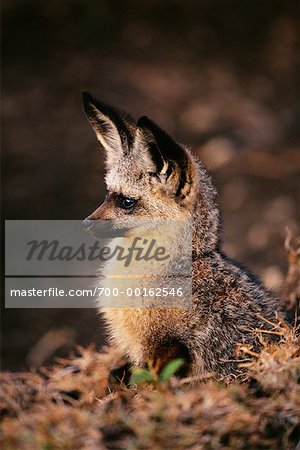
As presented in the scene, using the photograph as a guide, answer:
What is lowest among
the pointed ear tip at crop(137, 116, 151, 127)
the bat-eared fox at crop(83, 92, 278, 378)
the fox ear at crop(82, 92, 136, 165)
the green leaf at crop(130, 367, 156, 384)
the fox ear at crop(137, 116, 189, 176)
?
the green leaf at crop(130, 367, 156, 384)

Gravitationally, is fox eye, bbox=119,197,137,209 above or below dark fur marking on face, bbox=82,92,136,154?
below

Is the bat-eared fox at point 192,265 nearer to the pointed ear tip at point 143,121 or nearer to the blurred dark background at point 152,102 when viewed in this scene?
the pointed ear tip at point 143,121

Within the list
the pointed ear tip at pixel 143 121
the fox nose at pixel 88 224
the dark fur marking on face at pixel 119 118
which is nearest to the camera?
the pointed ear tip at pixel 143 121

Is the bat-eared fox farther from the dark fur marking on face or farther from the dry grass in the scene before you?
the dry grass

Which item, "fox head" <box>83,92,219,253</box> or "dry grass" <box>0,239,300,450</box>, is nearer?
"dry grass" <box>0,239,300,450</box>

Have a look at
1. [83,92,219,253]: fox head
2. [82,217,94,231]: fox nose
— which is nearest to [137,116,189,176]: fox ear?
[83,92,219,253]: fox head

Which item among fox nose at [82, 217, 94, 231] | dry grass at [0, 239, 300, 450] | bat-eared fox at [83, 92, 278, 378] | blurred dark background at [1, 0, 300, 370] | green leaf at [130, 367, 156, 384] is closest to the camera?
dry grass at [0, 239, 300, 450]

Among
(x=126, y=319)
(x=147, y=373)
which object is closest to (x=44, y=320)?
(x=126, y=319)

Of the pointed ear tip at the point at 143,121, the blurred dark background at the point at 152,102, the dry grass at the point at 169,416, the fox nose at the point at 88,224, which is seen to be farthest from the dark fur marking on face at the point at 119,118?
the blurred dark background at the point at 152,102
